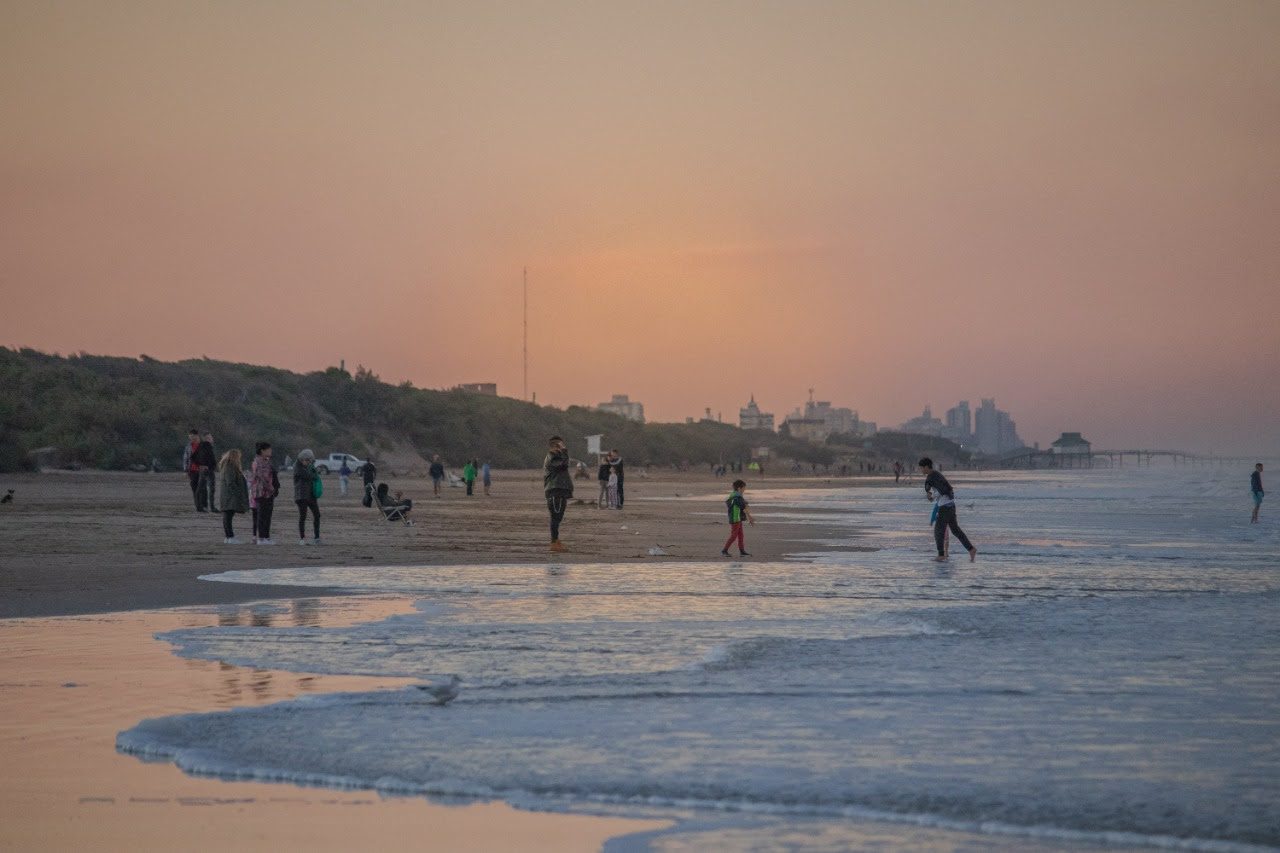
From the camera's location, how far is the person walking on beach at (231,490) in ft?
77.0

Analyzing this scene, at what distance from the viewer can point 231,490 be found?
77.8ft

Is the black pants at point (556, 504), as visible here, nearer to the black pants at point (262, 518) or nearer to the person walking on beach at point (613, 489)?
the black pants at point (262, 518)

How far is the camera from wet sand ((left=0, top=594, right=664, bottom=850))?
610 cm

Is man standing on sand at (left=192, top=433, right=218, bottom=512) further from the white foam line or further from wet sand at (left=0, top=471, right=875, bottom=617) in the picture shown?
the white foam line

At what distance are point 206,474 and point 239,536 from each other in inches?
323

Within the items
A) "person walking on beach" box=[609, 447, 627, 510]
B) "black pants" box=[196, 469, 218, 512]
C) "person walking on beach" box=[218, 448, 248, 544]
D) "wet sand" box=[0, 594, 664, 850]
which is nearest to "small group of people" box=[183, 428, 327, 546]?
"person walking on beach" box=[218, 448, 248, 544]

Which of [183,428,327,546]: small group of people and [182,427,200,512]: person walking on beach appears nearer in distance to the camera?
[183,428,327,546]: small group of people

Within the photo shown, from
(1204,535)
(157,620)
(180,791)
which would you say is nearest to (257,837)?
(180,791)

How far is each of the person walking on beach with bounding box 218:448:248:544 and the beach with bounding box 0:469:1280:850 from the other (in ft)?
10.9

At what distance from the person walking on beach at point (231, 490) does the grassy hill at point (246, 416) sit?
131 feet

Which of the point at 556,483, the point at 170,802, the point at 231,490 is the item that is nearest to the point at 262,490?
the point at 231,490

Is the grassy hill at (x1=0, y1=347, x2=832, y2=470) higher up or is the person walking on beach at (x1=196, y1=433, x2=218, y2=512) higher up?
the grassy hill at (x1=0, y1=347, x2=832, y2=470)

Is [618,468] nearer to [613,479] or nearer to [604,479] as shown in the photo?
[613,479]

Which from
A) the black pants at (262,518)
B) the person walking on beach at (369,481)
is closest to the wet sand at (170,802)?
the black pants at (262,518)
